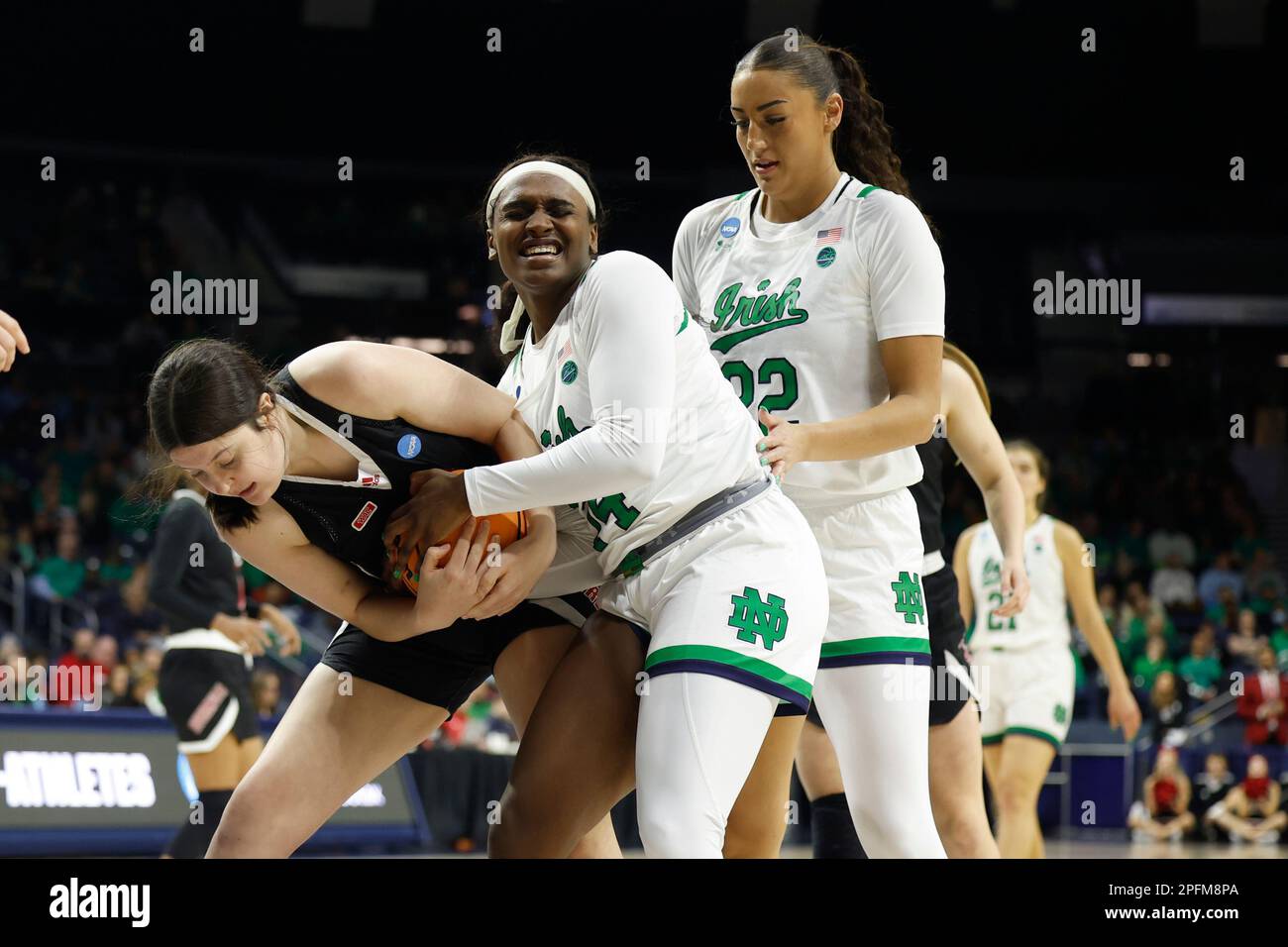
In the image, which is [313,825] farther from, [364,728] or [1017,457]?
[1017,457]

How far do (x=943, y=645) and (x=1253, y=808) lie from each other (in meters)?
7.78

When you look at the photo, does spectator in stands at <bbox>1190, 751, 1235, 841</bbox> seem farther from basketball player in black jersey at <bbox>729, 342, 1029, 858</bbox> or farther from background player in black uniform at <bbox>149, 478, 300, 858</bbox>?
background player in black uniform at <bbox>149, 478, 300, 858</bbox>

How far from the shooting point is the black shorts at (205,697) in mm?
5688

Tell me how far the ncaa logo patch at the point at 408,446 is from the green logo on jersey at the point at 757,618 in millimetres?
733

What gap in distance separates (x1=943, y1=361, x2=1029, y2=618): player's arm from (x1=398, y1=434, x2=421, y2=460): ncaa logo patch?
181 centimetres

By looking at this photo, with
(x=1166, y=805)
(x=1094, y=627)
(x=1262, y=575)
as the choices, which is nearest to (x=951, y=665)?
(x=1094, y=627)

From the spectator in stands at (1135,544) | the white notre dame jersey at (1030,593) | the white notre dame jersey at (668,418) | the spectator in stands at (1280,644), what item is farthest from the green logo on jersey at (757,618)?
the spectator in stands at (1135,544)

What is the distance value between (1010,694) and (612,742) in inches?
142

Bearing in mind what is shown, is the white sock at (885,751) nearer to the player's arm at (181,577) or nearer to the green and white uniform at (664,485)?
the green and white uniform at (664,485)

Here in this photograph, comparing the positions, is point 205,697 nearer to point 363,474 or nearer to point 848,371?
point 363,474

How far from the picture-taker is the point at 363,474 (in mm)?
2916

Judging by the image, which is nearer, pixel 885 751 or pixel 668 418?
pixel 668 418
